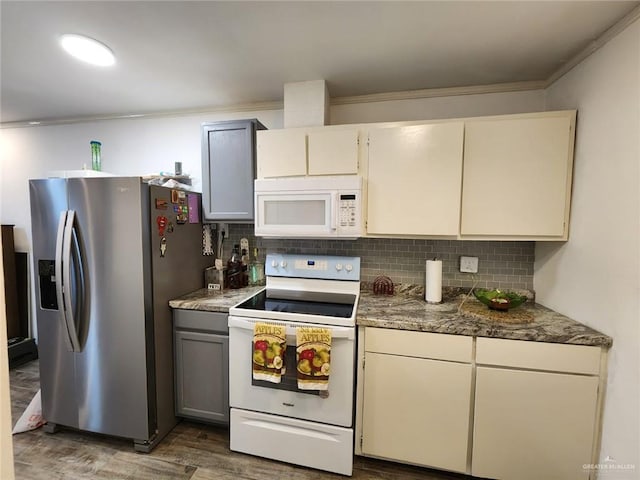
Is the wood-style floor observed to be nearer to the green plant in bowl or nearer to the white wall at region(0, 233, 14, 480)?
the green plant in bowl

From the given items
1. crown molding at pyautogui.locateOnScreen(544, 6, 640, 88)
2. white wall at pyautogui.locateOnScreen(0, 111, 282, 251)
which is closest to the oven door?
white wall at pyautogui.locateOnScreen(0, 111, 282, 251)

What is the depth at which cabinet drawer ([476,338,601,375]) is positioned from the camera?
4.84 feet

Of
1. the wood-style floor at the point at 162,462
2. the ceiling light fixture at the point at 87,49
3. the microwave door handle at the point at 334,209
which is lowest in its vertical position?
the wood-style floor at the point at 162,462

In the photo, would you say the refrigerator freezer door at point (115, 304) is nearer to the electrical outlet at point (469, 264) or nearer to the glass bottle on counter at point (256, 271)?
the glass bottle on counter at point (256, 271)

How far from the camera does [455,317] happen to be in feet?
5.65

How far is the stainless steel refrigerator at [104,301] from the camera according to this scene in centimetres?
178

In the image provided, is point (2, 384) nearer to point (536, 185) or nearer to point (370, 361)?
point (370, 361)

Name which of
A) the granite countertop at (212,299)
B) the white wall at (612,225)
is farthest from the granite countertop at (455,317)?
the white wall at (612,225)

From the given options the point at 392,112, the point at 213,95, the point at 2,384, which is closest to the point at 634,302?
the point at 392,112

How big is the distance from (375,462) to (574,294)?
1534 mm

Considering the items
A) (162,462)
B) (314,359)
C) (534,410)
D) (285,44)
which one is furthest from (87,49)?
(534,410)

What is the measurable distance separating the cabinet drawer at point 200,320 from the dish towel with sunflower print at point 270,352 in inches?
12.8

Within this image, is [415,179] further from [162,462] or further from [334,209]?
[162,462]

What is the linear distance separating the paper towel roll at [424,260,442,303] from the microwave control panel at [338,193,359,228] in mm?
622
